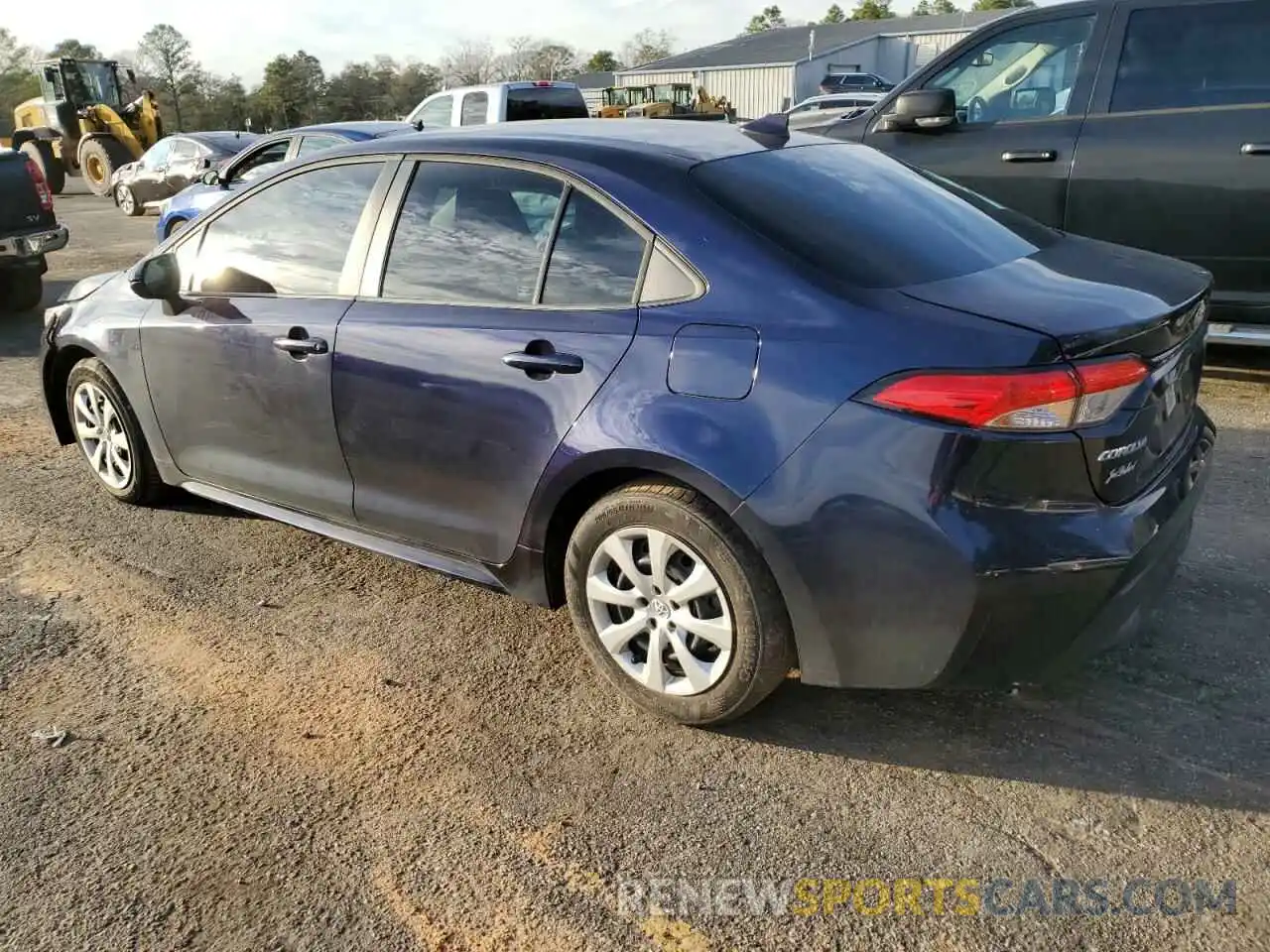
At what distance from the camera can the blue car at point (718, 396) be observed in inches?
94.6

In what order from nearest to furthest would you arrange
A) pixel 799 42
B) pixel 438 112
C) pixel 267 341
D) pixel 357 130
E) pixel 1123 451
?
pixel 1123 451, pixel 267 341, pixel 357 130, pixel 438 112, pixel 799 42

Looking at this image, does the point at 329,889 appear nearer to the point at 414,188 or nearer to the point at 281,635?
the point at 281,635

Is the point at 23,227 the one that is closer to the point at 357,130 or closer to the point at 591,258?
the point at 357,130

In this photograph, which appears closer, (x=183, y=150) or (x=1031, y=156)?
(x=1031, y=156)

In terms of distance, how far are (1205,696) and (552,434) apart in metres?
2.03

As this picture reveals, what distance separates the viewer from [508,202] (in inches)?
126

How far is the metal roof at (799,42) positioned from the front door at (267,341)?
5224cm

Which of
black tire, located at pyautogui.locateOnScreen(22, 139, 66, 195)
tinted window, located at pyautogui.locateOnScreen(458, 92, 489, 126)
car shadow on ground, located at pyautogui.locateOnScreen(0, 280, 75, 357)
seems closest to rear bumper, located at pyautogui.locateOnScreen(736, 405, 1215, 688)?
car shadow on ground, located at pyautogui.locateOnScreen(0, 280, 75, 357)

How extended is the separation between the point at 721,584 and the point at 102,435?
3.36 meters

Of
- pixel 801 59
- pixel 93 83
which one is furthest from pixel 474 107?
pixel 801 59

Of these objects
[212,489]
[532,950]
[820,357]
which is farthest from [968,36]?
[532,950]

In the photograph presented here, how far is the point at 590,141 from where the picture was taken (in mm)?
3143

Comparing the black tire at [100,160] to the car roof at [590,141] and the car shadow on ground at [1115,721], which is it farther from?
the car shadow on ground at [1115,721]

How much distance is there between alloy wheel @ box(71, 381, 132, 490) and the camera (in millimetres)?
4570
